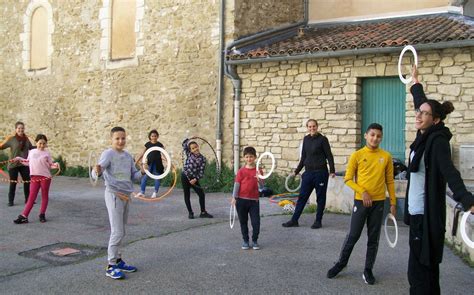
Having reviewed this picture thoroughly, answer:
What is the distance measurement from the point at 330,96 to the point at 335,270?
6861mm

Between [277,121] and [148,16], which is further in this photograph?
[148,16]

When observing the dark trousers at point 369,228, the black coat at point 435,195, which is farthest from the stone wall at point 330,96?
the black coat at point 435,195

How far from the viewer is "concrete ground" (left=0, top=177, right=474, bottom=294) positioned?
5.00 metres

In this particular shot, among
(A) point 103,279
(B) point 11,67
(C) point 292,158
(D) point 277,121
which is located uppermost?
(B) point 11,67

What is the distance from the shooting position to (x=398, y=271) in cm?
559

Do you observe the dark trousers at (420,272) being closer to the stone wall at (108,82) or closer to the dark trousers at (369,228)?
the dark trousers at (369,228)

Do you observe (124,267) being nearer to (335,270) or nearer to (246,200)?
(246,200)

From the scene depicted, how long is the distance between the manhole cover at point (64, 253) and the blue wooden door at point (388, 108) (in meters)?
7.00

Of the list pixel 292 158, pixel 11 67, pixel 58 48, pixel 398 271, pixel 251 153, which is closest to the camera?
pixel 398 271

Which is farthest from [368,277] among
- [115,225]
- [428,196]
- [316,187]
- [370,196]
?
[316,187]

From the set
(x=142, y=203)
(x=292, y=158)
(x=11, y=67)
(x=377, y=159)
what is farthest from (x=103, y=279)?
(x=11, y=67)

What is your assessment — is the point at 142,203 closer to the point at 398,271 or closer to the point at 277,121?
the point at 277,121

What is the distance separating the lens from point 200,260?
6.00m

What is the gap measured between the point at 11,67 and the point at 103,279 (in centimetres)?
1568
